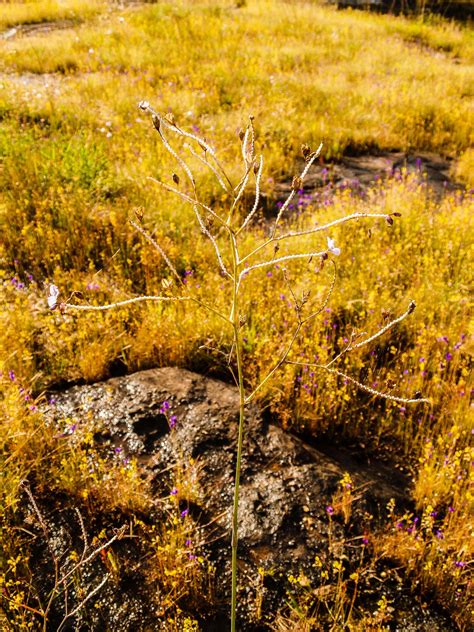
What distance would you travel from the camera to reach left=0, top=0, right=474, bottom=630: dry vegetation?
2.54 metres

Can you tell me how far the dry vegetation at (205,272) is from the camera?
2535mm

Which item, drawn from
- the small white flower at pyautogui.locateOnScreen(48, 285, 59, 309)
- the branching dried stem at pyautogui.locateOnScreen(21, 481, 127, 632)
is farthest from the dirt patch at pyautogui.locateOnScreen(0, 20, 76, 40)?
the small white flower at pyautogui.locateOnScreen(48, 285, 59, 309)

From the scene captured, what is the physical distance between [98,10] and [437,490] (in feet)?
46.7

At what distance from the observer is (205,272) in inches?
167

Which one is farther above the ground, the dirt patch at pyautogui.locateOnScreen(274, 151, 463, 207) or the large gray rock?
the dirt patch at pyautogui.locateOnScreen(274, 151, 463, 207)

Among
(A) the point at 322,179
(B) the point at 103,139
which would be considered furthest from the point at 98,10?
(A) the point at 322,179

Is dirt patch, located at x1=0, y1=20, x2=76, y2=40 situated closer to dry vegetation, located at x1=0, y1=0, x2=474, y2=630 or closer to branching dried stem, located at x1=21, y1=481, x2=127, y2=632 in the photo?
dry vegetation, located at x1=0, y1=0, x2=474, y2=630

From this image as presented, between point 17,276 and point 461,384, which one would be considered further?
point 17,276

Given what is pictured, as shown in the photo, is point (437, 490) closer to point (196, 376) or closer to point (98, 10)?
point (196, 376)

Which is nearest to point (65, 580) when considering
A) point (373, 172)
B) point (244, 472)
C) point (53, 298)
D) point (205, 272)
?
point (244, 472)

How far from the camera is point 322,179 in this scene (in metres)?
6.38

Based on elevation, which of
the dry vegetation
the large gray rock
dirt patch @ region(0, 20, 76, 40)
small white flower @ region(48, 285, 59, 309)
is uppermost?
dirt patch @ region(0, 20, 76, 40)

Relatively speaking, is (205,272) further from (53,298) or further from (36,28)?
(36,28)

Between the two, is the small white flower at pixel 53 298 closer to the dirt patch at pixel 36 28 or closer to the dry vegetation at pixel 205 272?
the dry vegetation at pixel 205 272
